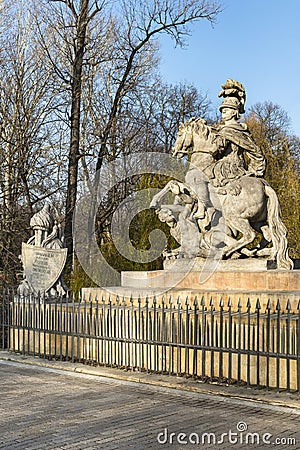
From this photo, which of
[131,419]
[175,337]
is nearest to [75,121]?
[175,337]

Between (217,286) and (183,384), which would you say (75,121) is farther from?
(183,384)

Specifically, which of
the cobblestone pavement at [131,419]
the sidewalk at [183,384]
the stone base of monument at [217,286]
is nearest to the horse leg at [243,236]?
the stone base of monument at [217,286]

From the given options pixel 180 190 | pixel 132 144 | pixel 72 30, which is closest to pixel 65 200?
pixel 132 144

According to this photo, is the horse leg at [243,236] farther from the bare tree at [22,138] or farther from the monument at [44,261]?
the bare tree at [22,138]

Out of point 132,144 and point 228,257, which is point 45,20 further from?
point 228,257

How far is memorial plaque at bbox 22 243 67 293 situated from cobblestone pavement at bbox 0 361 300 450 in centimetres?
422

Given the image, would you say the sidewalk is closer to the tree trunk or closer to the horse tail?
the horse tail

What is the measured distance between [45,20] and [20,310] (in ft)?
47.7

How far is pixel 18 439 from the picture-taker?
6707 mm

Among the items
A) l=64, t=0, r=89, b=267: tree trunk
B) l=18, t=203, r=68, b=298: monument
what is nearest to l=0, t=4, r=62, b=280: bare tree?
l=64, t=0, r=89, b=267: tree trunk

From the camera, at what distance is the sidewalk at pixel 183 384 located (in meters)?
8.26

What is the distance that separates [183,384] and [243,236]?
142 inches

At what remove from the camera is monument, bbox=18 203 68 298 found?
13914 mm

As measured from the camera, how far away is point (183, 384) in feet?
30.8
